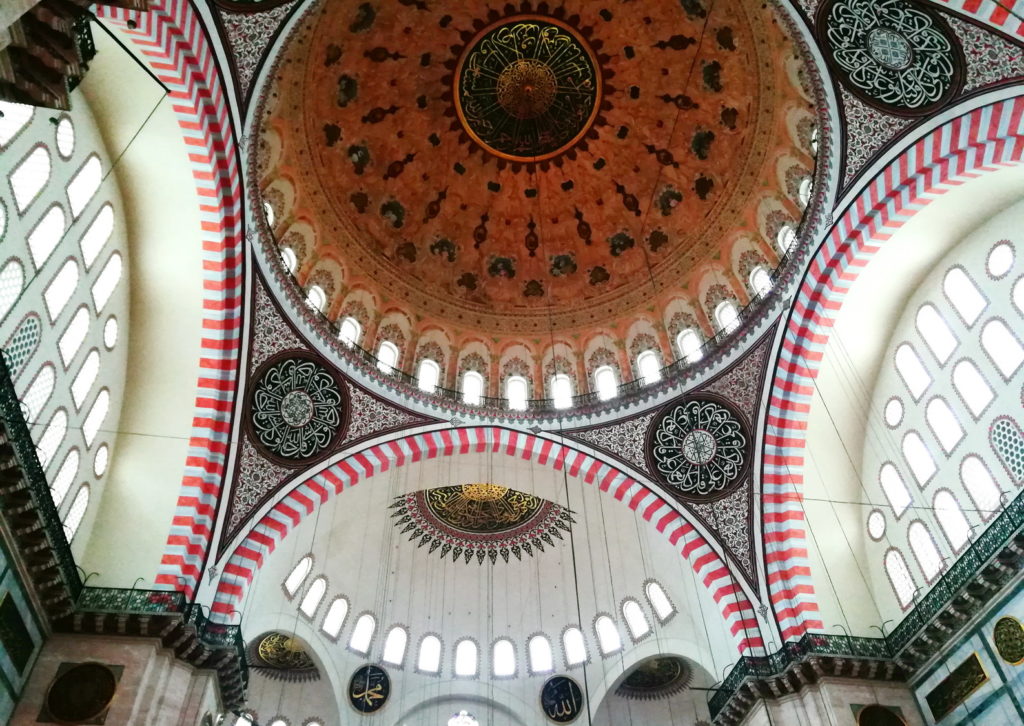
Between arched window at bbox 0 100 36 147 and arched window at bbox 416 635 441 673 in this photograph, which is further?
→ arched window at bbox 416 635 441 673

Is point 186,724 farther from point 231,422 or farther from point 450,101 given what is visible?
point 450,101

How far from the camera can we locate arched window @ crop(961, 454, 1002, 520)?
963 centimetres

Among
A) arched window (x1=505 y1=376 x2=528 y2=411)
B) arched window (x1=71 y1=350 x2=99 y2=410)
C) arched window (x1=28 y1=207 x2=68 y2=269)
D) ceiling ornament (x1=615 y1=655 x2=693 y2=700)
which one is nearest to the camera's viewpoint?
arched window (x1=28 y1=207 x2=68 y2=269)

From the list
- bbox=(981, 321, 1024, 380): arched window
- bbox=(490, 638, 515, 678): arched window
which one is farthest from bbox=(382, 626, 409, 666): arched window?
bbox=(981, 321, 1024, 380): arched window

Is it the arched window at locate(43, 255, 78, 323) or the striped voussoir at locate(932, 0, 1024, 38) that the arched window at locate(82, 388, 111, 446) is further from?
the striped voussoir at locate(932, 0, 1024, 38)

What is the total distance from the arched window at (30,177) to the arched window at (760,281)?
10.2 metres

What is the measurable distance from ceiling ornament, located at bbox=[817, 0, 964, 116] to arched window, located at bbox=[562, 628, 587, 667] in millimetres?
10992

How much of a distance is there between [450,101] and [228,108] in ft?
19.0

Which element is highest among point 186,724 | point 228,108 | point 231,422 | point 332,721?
point 228,108

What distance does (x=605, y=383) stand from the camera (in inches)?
550

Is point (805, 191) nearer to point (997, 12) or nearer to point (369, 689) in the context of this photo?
point (997, 12)

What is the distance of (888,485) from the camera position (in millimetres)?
11641

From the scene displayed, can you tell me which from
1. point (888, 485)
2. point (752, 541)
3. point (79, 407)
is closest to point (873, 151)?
point (888, 485)

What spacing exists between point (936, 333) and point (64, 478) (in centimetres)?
1187
